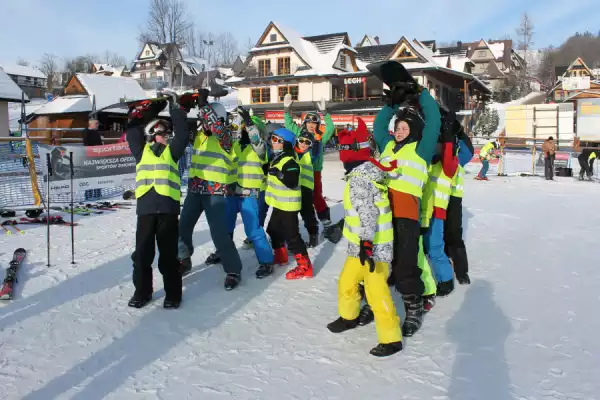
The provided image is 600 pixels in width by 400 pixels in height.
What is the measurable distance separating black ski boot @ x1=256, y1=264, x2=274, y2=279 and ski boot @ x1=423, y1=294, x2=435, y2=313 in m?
1.92

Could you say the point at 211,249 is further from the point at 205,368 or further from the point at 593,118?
the point at 593,118

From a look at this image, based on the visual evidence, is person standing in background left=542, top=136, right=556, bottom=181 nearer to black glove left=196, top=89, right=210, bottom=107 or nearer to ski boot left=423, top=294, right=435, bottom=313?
ski boot left=423, top=294, right=435, bottom=313

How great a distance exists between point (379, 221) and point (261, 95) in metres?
36.6

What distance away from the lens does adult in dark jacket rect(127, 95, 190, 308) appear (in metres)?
4.44

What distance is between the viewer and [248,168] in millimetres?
5848

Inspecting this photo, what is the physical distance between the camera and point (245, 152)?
593 cm

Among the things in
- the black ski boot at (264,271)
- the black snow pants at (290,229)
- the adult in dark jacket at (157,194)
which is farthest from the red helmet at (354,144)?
the adult in dark jacket at (157,194)

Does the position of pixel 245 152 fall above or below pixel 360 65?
below

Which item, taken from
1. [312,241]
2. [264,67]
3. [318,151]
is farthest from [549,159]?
[264,67]

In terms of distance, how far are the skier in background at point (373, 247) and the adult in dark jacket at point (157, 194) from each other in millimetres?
1694

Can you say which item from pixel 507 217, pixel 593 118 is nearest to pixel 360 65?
pixel 593 118

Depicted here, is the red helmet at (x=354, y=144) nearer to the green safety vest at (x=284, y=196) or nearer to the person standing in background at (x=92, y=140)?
the green safety vest at (x=284, y=196)

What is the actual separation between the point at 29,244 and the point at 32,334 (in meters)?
3.36

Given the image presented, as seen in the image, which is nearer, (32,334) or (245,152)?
(32,334)
